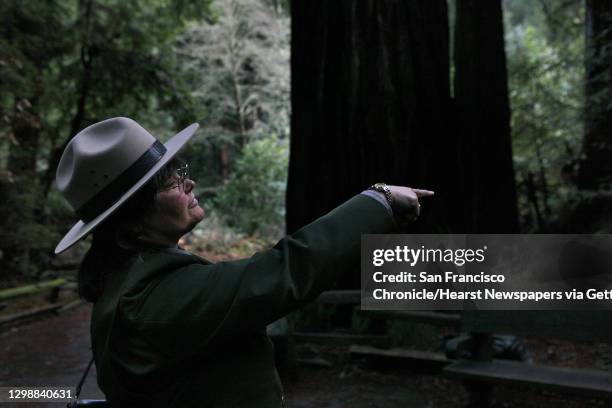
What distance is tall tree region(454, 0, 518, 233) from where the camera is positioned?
26.4 ft

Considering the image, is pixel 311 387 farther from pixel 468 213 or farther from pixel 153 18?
pixel 153 18

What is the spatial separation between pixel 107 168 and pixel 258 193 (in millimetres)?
19643

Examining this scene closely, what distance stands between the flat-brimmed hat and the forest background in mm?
4424

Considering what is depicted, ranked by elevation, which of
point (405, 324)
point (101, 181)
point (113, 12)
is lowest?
point (405, 324)

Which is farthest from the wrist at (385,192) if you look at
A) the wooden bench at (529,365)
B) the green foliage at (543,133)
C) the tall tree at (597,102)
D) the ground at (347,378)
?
the green foliage at (543,133)

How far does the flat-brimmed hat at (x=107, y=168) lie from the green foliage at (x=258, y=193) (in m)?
19.1

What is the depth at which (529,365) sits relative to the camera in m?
5.36

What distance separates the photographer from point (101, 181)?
181cm

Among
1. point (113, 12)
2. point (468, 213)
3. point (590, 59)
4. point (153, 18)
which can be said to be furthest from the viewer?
point (153, 18)

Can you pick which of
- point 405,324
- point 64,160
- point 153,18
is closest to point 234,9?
→ point 153,18

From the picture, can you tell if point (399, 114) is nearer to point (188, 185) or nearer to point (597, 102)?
point (597, 102)

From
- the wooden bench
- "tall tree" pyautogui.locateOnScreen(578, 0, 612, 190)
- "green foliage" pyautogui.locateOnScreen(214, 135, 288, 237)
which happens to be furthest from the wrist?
"green foliage" pyautogui.locateOnScreen(214, 135, 288, 237)

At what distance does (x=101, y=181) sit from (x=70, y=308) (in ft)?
36.2

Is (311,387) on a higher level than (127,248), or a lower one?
lower
